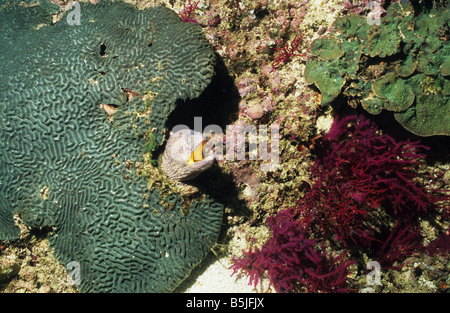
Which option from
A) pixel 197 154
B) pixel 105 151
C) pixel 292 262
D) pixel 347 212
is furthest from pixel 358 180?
pixel 105 151

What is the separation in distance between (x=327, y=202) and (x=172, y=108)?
2367 millimetres

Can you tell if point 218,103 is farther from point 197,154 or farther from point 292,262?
point 292,262

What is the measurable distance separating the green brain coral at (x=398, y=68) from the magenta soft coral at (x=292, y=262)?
70.0 inches

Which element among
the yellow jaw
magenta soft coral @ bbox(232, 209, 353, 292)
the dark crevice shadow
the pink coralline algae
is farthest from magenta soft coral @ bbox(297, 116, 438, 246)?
the yellow jaw

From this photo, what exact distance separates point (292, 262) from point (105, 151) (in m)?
2.83

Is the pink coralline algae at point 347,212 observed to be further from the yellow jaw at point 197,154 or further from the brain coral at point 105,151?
the yellow jaw at point 197,154

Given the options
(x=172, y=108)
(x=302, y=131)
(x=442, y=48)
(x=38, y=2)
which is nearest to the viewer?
(x=442, y=48)

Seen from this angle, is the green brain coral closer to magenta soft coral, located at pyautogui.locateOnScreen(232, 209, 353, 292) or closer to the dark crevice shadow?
the dark crevice shadow

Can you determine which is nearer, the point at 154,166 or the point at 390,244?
the point at 154,166

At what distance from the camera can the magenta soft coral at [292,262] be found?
3.17m

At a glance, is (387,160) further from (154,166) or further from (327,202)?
(154,166)

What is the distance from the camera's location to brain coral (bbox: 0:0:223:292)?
10.2ft
